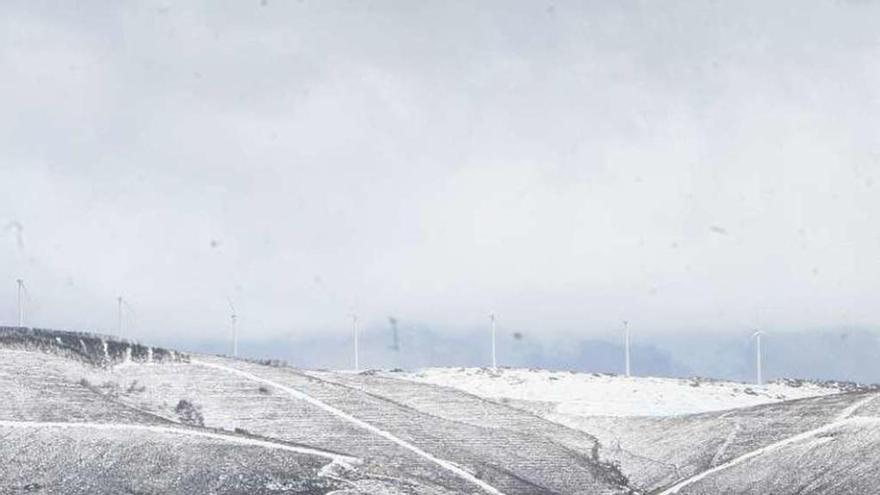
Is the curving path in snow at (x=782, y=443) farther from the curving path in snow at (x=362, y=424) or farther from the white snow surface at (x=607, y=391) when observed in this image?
the white snow surface at (x=607, y=391)

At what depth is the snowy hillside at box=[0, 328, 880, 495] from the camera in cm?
8512

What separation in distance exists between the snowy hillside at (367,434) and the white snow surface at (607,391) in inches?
12.7

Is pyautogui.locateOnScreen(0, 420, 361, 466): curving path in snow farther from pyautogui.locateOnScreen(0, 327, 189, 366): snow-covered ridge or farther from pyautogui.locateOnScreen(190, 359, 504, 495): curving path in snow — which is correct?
pyautogui.locateOnScreen(0, 327, 189, 366): snow-covered ridge

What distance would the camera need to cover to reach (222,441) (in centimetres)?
8869

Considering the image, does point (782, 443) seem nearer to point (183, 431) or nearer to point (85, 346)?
point (183, 431)

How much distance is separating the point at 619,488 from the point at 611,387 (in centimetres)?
2463

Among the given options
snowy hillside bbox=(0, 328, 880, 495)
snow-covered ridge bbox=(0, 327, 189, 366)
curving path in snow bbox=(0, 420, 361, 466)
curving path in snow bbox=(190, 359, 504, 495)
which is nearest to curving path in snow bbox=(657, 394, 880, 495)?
snowy hillside bbox=(0, 328, 880, 495)

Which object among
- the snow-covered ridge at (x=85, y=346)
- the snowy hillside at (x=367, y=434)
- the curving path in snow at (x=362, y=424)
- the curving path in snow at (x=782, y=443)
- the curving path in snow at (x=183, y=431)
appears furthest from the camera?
the snow-covered ridge at (x=85, y=346)

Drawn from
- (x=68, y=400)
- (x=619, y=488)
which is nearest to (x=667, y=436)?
(x=619, y=488)

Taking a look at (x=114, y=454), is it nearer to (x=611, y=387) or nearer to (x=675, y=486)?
(x=675, y=486)

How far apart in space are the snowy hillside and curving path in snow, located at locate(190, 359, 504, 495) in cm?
16

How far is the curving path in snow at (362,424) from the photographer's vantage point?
90688 millimetres

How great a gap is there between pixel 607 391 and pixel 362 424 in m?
25.7

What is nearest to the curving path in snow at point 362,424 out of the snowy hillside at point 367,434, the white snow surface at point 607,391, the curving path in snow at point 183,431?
the snowy hillside at point 367,434
